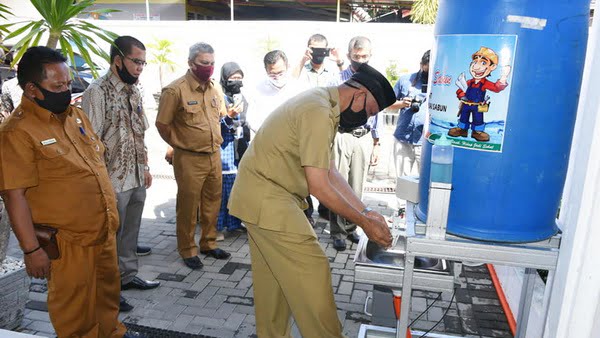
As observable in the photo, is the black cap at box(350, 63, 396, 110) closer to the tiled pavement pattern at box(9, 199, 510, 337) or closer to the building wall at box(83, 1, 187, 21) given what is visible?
the tiled pavement pattern at box(9, 199, 510, 337)

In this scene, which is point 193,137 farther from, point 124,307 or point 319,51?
point 319,51

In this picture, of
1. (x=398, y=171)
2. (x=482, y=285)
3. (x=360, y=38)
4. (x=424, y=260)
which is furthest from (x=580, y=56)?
(x=398, y=171)

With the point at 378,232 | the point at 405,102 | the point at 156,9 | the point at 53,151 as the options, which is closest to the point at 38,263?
the point at 53,151

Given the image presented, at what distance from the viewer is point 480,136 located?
61.2 inches

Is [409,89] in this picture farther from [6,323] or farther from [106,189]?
[6,323]

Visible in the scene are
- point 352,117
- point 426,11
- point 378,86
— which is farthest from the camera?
point 426,11

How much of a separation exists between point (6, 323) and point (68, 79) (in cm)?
178

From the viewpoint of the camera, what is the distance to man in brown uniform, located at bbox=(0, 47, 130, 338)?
7.73 ft

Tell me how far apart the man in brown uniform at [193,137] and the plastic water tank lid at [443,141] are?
281cm

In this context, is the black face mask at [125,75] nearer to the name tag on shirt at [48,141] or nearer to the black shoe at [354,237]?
the name tag on shirt at [48,141]

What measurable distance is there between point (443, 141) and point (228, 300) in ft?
8.65

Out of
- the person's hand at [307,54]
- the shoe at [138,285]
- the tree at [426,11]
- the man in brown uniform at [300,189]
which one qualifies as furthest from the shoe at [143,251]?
the tree at [426,11]

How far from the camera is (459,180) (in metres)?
1.64

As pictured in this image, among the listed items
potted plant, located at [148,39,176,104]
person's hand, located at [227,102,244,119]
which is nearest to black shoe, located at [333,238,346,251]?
person's hand, located at [227,102,244,119]
